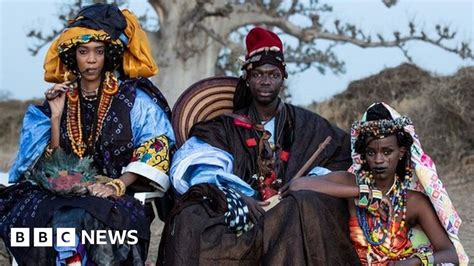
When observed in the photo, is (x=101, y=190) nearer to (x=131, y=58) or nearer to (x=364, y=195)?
(x=131, y=58)

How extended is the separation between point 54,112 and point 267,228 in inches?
63.5

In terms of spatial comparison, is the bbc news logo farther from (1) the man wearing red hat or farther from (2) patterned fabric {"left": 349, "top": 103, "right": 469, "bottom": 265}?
(2) patterned fabric {"left": 349, "top": 103, "right": 469, "bottom": 265}

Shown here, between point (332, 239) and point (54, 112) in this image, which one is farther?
point (54, 112)

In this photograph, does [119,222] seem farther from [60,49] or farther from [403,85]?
[403,85]

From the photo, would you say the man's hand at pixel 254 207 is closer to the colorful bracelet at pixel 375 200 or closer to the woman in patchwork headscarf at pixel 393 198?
the woman in patchwork headscarf at pixel 393 198

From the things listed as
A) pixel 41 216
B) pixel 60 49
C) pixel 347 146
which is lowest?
pixel 41 216

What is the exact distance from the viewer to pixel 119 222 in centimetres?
466

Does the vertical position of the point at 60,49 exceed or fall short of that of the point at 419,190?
it exceeds it

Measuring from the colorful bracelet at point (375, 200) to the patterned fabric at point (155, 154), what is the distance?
1.30 m

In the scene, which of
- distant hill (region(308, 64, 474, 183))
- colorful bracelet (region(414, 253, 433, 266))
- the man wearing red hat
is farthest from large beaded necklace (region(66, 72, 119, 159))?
distant hill (region(308, 64, 474, 183))

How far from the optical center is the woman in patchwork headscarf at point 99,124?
4.91 metres

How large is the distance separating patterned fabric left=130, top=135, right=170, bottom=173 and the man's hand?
2.02ft

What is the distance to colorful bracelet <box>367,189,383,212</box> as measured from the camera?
453 centimetres

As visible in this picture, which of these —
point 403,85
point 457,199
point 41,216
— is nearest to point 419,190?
point 41,216
